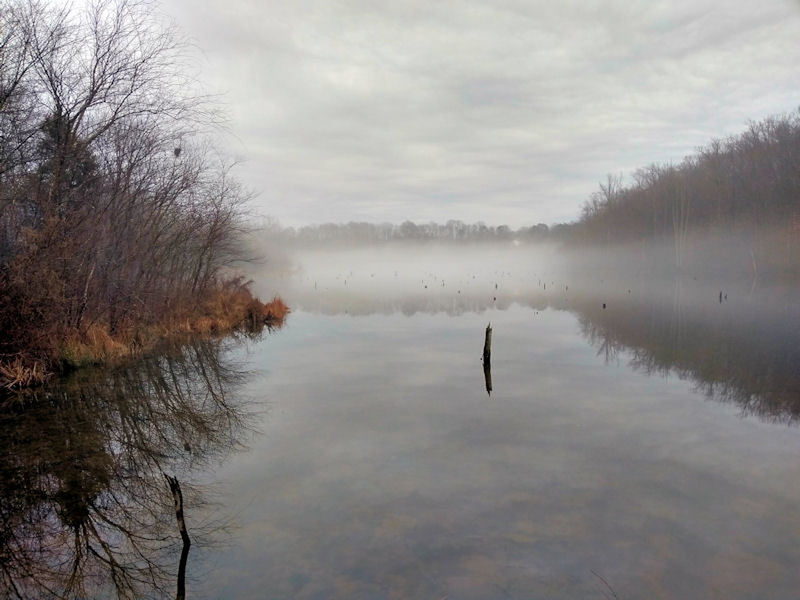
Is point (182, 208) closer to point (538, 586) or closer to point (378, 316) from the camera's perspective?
point (378, 316)

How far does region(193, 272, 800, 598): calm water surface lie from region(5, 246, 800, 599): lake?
33mm

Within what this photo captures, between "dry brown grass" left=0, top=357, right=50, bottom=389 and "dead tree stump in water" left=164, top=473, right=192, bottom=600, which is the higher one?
"dry brown grass" left=0, top=357, right=50, bottom=389

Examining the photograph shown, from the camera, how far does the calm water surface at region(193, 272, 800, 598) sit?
5.12 m

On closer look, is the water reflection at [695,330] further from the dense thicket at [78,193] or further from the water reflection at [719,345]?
the dense thicket at [78,193]

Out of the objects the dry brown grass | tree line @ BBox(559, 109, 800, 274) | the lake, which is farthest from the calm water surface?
tree line @ BBox(559, 109, 800, 274)

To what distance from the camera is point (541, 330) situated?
23203 millimetres

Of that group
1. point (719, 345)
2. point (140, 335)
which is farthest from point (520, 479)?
point (140, 335)

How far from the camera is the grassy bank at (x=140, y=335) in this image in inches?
471

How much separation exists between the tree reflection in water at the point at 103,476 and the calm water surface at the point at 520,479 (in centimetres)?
71

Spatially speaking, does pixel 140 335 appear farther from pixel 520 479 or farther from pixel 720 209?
pixel 720 209

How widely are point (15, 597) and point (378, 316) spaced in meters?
25.9

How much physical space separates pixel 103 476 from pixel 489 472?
562cm

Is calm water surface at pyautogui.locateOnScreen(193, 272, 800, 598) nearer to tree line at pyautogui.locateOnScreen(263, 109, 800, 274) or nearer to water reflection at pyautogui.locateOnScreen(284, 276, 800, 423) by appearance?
water reflection at pyautogui.locateOnScreen(284, 276, 800, 423)

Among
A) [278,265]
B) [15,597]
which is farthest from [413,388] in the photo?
[278,265]
